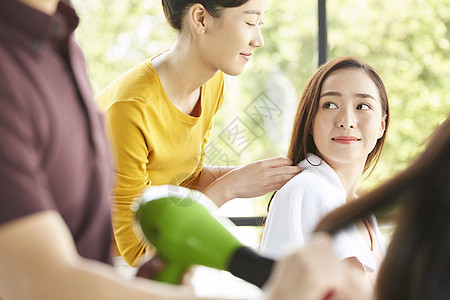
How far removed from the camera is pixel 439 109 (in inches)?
154

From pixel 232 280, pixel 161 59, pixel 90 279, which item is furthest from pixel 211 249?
pixel 232 280

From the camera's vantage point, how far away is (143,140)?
1.37 metres

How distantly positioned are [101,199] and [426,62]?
365 centimetres

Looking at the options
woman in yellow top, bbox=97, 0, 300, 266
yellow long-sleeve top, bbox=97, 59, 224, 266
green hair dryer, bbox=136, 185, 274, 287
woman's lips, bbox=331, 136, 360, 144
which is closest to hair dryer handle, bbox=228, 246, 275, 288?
green hair dryer, bbox=136, 185, 274, 287

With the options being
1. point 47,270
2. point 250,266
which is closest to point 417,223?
point 250,266

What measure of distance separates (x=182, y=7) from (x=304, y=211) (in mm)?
573

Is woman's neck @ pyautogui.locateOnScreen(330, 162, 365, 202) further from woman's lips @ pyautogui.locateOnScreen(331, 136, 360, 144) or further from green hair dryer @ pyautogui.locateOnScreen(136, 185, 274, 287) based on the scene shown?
green hair dryer @ pyautogui.locateOnScreen(136, 185, 274, 287)

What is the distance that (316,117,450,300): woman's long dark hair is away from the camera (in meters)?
0.68

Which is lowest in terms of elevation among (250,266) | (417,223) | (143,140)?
(143,140)

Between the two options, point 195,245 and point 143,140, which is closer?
point 195,245

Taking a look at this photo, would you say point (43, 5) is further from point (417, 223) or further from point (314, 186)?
point (314, 186)

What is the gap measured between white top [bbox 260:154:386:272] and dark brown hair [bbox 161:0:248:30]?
45cm

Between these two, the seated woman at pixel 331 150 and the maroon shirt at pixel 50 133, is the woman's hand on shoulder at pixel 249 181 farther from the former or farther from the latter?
the maroon shirt at pixel 50 133

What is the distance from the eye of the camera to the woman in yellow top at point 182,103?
1347 millimetres
